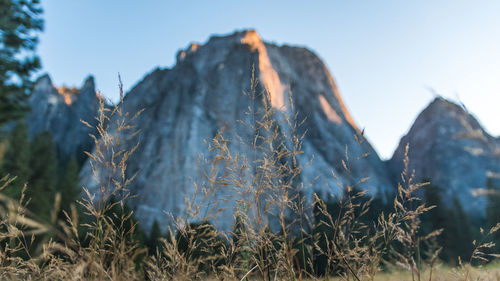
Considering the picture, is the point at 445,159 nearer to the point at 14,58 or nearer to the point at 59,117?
the point at 14,58

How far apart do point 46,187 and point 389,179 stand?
5390 cm

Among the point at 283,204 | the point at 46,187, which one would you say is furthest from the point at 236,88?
the point at 283,204

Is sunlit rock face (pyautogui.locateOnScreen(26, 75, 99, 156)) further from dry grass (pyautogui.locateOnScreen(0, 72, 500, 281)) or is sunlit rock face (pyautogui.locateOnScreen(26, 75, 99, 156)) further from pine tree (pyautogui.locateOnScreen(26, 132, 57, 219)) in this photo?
dry grass (pyautogui.locateOnScreen(0, 72, 500, 281))

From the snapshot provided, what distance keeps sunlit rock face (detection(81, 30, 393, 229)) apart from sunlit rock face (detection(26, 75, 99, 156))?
65.0 ft

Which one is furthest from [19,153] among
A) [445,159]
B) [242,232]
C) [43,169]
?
[445,159]

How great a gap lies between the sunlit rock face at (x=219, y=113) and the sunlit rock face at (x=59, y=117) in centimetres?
1982

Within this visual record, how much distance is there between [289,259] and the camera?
1.65 meters

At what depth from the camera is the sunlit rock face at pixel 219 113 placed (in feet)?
127

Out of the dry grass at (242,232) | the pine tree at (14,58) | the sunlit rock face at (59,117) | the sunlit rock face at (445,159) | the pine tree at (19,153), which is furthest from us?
the sunlit rock face at (59,117)

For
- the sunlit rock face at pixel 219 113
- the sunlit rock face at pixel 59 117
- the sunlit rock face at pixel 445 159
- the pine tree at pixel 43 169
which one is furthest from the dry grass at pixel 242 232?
the sunlit rock face at pixel 59 117

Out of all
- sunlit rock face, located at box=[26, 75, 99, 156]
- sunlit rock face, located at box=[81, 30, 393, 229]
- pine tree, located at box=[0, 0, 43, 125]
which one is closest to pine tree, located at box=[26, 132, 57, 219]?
Answer: sunlit rock face, located at box=[81, 30, 393, 229]

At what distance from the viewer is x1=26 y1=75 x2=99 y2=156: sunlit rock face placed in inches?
2333

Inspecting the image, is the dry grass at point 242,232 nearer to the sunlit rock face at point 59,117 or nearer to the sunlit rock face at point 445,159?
the sunlit rock face at point 445,159

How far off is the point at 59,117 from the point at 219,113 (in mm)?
39862
